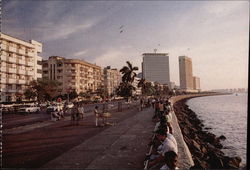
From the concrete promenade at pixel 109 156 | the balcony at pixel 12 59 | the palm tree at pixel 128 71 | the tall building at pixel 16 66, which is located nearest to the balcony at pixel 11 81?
the tall building at pixel 16 66

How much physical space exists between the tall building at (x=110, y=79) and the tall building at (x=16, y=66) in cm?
5128

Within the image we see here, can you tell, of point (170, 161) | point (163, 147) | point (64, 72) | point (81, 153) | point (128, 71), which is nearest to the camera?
point (170, 161)

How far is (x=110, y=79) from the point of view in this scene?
109812 millimetres

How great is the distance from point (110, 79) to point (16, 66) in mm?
66393

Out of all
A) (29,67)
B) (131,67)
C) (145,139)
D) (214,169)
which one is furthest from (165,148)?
(29,67)

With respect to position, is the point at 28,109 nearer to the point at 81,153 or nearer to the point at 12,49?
the point at 12,49

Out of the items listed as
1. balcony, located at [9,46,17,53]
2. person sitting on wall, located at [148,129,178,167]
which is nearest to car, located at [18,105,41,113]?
balcony, located at [9,46,17,53]

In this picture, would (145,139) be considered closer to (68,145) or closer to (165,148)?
(68,145)

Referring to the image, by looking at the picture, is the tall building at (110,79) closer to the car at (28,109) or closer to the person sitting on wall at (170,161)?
the car at (28,109)

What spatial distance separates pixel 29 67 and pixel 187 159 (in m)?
51.4

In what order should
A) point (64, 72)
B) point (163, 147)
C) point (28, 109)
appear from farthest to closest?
point (64, 72) < point (28, 109) < point (163, 147)

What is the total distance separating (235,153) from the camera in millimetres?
16016

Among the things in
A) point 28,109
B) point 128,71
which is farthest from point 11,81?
point 128,71

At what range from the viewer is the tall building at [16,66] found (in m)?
41.1
